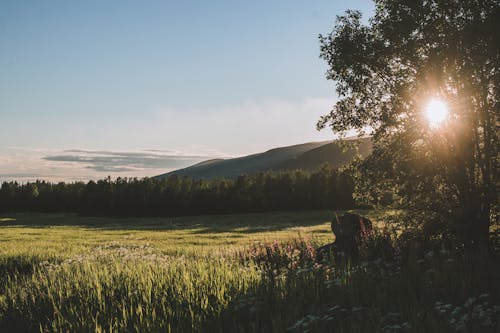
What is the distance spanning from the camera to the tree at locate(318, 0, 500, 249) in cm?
1582

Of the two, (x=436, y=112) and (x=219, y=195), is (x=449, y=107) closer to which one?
(x=436, y=112)

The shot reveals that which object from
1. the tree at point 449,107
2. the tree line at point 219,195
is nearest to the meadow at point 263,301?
the tree at point 449,107

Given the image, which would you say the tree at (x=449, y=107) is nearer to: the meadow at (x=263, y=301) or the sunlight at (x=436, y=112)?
the sunlight at (x=436, y=112)

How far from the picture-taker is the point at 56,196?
114m

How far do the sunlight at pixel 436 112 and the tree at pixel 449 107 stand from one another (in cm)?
20

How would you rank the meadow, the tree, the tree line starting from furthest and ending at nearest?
1. the tree line
2. the tree
3. the meadow

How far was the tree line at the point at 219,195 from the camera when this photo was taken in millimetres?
89312

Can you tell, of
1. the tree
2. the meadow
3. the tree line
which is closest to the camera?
the meadow

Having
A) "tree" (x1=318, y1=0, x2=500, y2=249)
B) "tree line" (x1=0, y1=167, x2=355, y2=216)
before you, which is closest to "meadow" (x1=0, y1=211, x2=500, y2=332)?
"tree" (x1=318, y1=0, x2=500, y2=249)

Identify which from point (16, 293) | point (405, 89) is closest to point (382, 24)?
point (405, 89)

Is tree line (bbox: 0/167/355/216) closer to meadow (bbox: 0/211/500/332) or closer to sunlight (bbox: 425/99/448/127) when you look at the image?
sunlight (bbox: 425/99/448/127)

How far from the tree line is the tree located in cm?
6719

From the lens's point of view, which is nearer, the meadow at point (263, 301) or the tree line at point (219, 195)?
the meadow at point (263, 301)

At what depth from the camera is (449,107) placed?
1681cm
